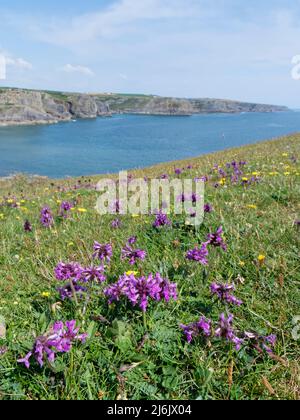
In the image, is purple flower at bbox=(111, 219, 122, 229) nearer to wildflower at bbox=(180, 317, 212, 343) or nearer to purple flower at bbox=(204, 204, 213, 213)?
purple flower at bbox=(204, 204, 213, 213)

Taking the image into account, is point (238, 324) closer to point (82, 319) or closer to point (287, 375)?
point (287, 375)

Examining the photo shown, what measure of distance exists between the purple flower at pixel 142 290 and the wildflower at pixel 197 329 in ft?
0.83

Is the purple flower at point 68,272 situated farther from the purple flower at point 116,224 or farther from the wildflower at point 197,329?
the purple flower at point 116,224

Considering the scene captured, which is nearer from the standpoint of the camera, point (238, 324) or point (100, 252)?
point (238, 324)

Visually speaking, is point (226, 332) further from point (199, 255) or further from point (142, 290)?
point (199, 255)

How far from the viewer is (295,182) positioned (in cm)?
676

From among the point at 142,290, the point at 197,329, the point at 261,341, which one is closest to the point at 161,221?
the point at 142,290

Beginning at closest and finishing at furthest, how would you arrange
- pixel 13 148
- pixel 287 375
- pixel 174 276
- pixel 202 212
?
1. pixel 287 375
2. pixel 174 276
3. pixel 202 212
4. pixel 13 148

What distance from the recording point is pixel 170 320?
2.78 metres

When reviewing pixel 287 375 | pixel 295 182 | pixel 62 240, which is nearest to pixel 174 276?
pixel 287 375

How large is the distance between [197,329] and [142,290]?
0.49m

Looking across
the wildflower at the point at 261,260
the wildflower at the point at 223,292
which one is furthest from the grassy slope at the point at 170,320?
the wildflower at the point at 223,292
